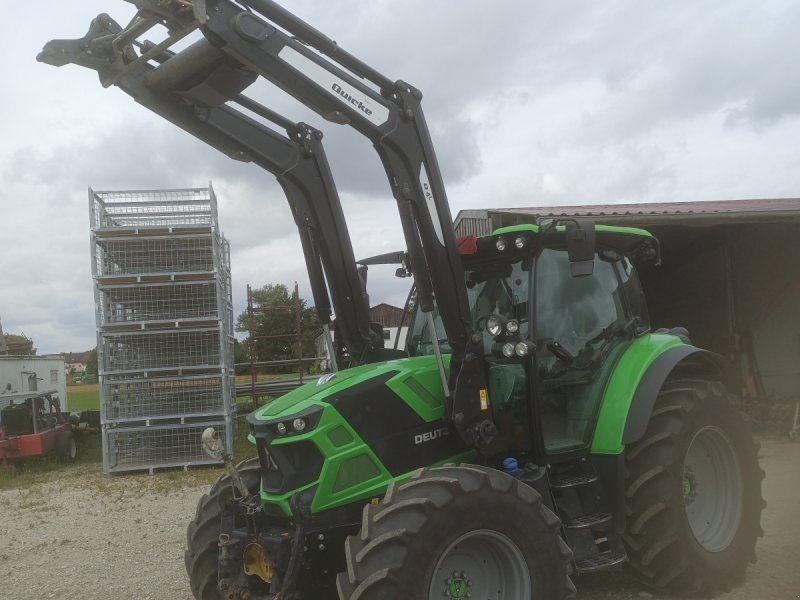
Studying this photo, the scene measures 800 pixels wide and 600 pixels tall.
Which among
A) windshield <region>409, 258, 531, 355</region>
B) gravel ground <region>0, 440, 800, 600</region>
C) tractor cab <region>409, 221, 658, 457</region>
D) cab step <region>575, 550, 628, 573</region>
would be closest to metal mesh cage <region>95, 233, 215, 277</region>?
gravel ground <region>0, 440, 800, 600</region>

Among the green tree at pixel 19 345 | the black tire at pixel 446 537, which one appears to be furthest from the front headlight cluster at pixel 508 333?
the green tree at pixel 19 345

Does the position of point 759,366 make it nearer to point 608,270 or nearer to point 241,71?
point 608,270

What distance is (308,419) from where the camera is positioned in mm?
3713

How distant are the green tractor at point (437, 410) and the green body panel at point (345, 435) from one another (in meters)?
0.01

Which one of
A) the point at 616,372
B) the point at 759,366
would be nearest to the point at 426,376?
the point at 616,372

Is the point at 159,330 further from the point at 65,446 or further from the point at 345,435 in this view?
the point at 345,435

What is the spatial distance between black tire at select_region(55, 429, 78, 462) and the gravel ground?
5.74 feet

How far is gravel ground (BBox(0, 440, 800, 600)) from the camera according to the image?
4984mm

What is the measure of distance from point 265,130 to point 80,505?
669cm

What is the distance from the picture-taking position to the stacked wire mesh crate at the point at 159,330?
11.1 metres

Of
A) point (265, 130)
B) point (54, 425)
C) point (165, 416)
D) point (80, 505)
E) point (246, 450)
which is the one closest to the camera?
point (265, 130)

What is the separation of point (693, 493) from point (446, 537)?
7.87 feet

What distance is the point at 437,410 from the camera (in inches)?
162

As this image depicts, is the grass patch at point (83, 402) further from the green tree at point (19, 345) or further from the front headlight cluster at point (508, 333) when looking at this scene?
the front headlight cluster at point (508, 333)
